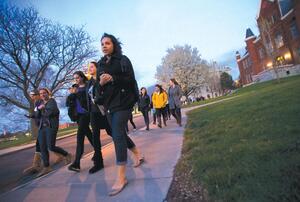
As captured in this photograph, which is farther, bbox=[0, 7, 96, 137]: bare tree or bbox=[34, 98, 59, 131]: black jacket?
bbox=[0, 7, 96, 137]: bare tree

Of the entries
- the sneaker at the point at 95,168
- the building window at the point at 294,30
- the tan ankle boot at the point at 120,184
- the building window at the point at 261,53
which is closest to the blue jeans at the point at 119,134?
the tan ankle boot at the point at 120,184

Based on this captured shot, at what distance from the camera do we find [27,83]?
23.7m

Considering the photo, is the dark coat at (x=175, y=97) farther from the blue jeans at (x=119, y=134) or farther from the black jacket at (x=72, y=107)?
the blue jeans at (x=119, y=134)

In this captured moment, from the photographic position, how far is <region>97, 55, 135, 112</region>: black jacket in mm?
3615

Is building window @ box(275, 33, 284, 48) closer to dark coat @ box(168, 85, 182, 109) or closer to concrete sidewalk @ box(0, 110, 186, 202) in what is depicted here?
dark coat @ box(168, 85, 182, 109)

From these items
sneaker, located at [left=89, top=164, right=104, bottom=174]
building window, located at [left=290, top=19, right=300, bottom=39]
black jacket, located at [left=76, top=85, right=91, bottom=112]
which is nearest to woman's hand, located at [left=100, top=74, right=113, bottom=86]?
black jacket, located at [left=76, top=85, right=91, bottom=112]

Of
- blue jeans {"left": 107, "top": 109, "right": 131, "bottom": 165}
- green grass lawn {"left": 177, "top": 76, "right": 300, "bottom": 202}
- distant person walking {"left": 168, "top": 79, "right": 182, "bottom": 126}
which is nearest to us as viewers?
green grass lawn {"left": 177, "top": 76, "right": 300, "bottom": 202}

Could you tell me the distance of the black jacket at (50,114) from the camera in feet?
18.7

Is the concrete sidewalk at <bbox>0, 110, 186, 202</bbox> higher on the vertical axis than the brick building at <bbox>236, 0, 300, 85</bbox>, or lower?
lower

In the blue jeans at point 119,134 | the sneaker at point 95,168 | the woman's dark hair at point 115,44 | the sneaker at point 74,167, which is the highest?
the woman's dark hair at point 115,44

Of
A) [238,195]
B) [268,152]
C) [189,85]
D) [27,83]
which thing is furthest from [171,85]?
[189,85]

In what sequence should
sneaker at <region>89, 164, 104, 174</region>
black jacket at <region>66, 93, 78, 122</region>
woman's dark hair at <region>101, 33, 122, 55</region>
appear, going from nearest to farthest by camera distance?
woman's dark hair at <region>101, 33, 122, 55</region>
sneaker at <region>89, 164, 104, 174</region>
black jacket at <region>66, 93, 78, 122</region>

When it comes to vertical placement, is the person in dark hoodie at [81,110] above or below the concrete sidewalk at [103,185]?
above

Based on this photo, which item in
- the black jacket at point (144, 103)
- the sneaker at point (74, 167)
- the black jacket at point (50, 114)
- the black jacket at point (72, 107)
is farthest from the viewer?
the black jacket at point (144, 103)
